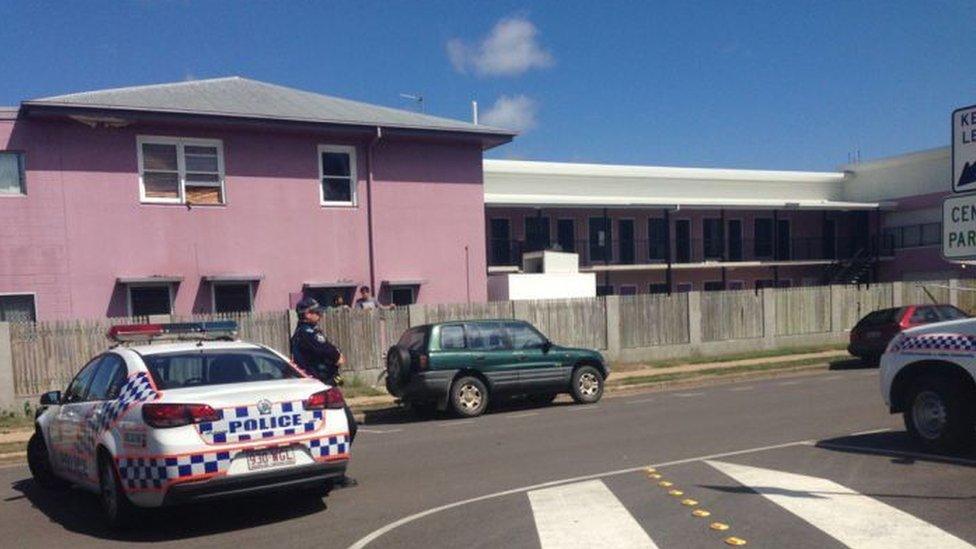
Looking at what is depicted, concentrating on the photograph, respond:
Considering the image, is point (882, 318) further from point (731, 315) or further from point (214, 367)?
point (214, 367)

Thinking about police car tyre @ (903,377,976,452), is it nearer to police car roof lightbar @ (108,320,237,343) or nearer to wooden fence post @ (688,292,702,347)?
police car roof lightbar @ (108,320,237,343)

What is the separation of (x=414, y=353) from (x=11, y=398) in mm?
7521

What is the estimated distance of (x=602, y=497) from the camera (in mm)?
7223

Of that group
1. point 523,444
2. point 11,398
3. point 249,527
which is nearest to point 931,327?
point 523,444

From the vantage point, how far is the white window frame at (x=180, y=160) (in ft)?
61.7

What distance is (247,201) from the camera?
781 inches

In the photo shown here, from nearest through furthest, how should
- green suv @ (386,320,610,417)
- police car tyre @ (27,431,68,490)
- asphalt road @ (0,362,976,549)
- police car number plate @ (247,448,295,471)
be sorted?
asphalt road @ (0,362,976,549) → police car number plate @ (247,448,295,471) → police car tyre @ (27,431,68,490) → green suv @ (386,320,610,417)

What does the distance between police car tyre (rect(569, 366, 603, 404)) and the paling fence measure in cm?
473

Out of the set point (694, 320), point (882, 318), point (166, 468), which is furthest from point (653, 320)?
point (166, 468)

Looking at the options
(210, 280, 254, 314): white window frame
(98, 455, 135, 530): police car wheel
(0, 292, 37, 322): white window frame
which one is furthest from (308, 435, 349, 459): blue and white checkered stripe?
(0, 292, 37, 322): white window frame

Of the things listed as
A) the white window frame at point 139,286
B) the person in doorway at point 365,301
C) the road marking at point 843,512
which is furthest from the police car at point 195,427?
the white window frame at point 139,286

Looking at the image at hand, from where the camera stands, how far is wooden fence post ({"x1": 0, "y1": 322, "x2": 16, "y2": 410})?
15195 mm

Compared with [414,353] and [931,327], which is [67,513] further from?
[931,327]

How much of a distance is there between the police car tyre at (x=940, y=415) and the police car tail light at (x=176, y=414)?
7.07 meters
